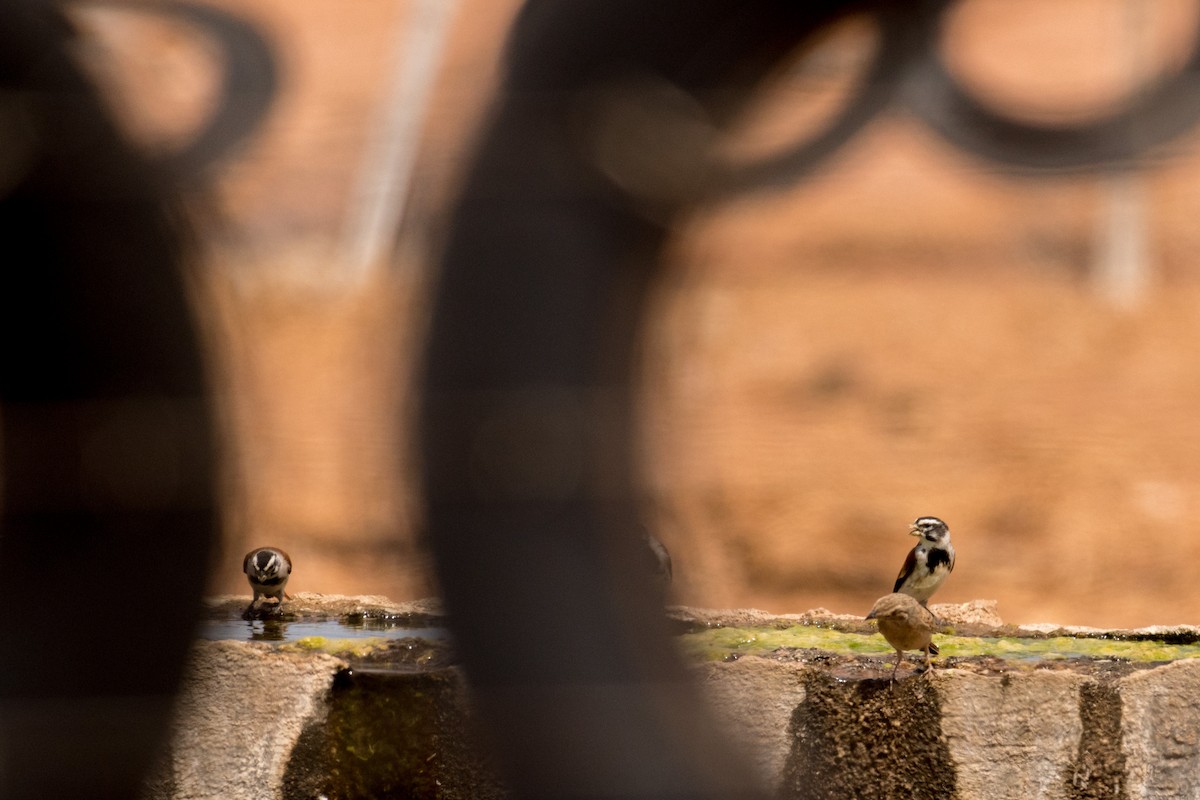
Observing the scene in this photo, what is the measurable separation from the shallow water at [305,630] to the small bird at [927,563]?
0.96m

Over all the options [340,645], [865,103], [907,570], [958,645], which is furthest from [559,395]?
[907,570]

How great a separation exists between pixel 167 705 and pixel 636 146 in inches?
24.5

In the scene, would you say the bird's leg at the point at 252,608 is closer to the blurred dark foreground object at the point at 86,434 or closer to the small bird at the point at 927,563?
the blurred dark foreground object at the point at 86,434

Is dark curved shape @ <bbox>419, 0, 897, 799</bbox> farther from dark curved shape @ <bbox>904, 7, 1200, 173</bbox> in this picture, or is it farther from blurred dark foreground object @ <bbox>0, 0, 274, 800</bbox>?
dark curved shape @ <bbox>904, 7, 1200, 173</bbox>

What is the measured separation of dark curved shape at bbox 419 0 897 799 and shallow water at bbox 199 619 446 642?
21.1 inches

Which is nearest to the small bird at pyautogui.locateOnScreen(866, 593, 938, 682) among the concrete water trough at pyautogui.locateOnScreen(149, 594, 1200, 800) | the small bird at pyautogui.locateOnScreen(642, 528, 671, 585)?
the concrete water trough at pyautogui.locateOnScreen(149, 594, 1200, 800)

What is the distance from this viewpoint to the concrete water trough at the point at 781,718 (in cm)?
147

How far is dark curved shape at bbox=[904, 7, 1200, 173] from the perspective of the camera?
1422mm

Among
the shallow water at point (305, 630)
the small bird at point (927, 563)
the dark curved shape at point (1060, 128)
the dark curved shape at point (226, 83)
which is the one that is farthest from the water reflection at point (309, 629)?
the small bird at point (927, 563)

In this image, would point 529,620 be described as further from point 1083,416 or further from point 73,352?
point 1083,416

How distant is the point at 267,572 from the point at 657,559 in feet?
3.29

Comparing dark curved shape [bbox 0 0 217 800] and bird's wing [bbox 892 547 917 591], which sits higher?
bird's wing [bbox 892 547 917 591]

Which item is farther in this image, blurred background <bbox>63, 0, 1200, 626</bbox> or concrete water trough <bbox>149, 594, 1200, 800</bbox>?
blurred background <bbox>63, 0, 1200, 626</bbox>

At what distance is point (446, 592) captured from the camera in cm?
105
